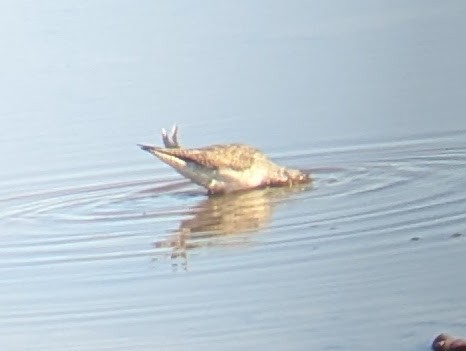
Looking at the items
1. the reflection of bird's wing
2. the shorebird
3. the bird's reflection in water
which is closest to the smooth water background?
the bird's reflection in water

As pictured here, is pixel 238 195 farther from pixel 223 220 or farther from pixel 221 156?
pixel 223 220

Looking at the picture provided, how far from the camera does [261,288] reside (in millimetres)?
9781

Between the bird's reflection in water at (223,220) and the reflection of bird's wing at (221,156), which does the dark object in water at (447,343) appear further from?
the reflection of bird's wing at (221,156)

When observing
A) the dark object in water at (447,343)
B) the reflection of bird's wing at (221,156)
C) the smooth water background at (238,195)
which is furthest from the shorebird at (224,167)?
the dark object in water at (447,343)

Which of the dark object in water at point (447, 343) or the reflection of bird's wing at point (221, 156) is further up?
the reflection of bird's wing at point (221, 156)

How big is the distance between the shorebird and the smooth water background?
0.43 ft

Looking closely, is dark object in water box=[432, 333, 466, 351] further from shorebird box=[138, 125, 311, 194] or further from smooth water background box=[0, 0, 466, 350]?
shorebird box=[138, 125, 311, 194]

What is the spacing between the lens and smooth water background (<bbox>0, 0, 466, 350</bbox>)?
9.33 metres

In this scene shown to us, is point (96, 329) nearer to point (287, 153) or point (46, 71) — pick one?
point (287, 153)

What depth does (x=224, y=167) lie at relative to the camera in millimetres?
12578

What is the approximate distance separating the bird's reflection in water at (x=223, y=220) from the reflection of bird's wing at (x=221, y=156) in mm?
229

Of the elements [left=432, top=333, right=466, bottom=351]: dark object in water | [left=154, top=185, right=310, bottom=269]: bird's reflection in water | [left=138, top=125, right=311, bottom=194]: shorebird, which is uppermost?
[left=138, top=125, right=311, bottom=194]: shorebird

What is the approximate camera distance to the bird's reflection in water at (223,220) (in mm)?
11148

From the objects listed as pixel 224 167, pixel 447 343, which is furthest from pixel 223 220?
pixel 447 343
